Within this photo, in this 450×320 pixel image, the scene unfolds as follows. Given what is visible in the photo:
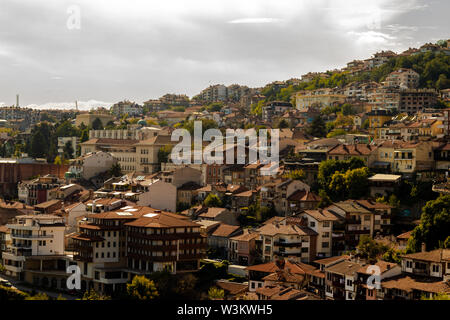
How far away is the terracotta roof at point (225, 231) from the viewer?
54.0 m

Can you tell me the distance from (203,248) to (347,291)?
12.4 m

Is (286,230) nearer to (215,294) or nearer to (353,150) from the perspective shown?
(215,294)

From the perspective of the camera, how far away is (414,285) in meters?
39.1

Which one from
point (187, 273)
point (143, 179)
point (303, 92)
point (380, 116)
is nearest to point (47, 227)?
point (187, 273)

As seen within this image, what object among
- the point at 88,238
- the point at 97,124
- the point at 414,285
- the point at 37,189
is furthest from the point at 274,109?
the point at 414,285

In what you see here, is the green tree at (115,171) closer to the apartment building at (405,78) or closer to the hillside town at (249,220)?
the hillside town at (249,220)

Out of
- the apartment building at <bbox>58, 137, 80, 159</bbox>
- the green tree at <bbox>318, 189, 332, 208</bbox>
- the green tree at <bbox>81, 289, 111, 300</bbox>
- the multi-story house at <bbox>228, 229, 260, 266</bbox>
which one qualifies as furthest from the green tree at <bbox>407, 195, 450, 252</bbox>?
the apartment building at <bbox>58, 137, 80, 159</bbox>

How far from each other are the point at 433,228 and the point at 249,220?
18896 millimetres

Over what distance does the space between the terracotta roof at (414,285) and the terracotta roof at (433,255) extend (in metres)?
1.32

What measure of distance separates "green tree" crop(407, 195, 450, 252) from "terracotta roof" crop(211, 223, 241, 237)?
14128 millimetres

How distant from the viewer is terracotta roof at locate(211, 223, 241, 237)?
54.0 meters

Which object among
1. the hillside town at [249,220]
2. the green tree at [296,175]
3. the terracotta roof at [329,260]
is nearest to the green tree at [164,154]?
the hillside town at [249,220]

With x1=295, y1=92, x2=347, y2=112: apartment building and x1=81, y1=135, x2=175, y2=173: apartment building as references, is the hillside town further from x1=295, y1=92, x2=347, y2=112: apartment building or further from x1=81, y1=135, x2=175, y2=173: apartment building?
x1=295, y1=92, x2=347, y2=112: apartment building

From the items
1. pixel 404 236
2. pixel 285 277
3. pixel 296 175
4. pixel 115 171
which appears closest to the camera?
pixel 285 277
